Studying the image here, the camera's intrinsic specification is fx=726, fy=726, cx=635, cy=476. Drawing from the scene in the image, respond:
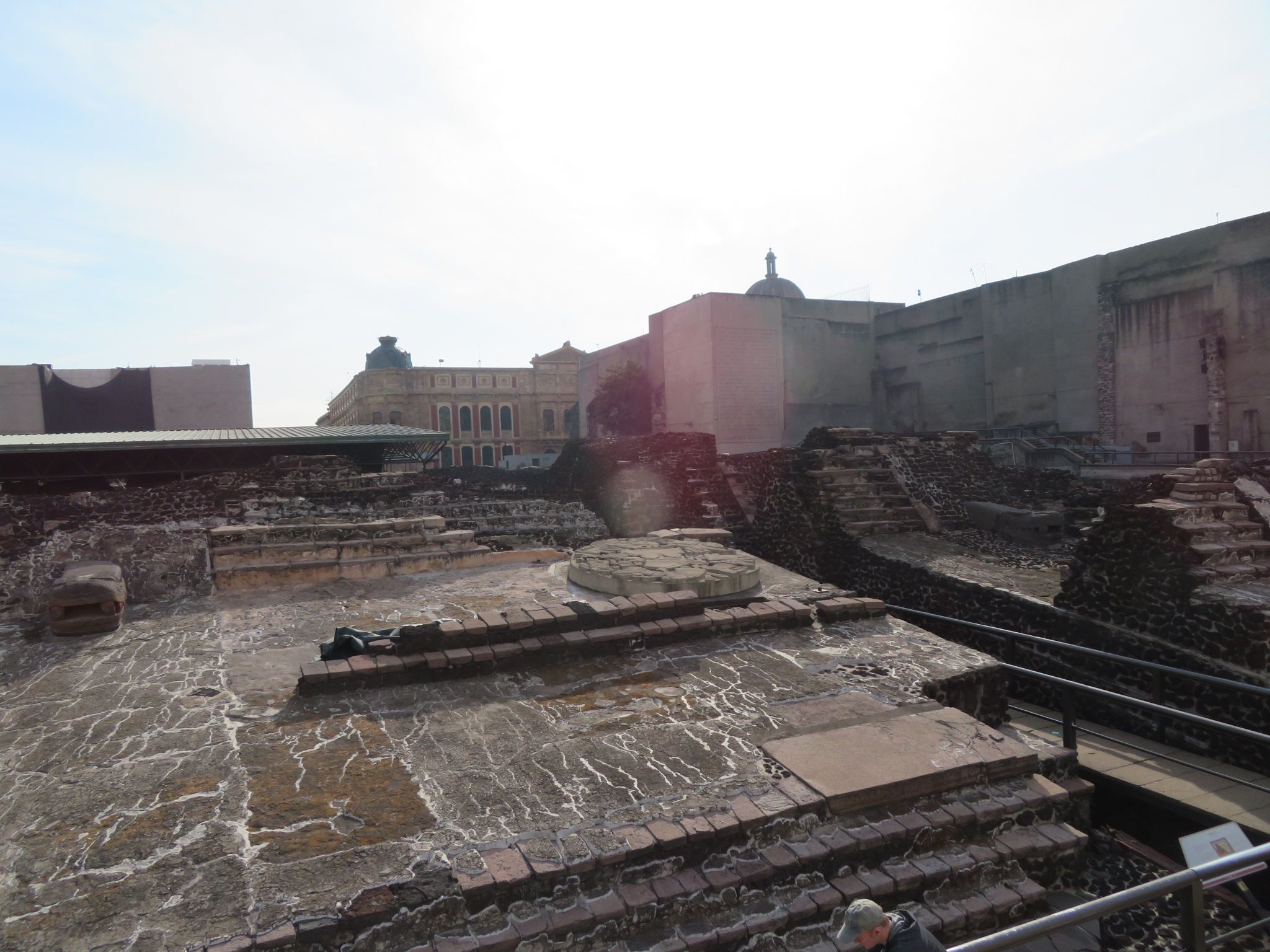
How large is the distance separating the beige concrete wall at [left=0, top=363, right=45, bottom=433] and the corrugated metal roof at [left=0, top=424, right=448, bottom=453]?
10817mm

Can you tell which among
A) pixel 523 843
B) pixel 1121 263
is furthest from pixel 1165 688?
pixel 1121 263

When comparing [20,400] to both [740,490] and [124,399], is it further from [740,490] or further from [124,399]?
[740,490]

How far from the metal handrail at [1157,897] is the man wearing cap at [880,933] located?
0.96 ft

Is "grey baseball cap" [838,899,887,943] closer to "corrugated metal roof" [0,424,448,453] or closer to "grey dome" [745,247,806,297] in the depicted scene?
"corrugated metal roof" [0,424,448,453]

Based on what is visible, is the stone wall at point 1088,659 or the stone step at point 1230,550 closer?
the stone wall at point 1088,659

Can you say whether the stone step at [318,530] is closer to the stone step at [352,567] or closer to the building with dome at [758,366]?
the stone step at [352,567]

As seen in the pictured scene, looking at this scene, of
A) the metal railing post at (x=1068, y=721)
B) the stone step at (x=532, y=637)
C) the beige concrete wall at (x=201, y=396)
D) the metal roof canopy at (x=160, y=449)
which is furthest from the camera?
the beige concrete wall at (x=201, y=396)

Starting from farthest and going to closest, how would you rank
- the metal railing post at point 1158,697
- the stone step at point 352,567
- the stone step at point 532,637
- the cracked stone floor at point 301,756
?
the stone step at point 352,567
the metal railing post at point 1158,697
the stone step at point 532,637
the cracked stone floor at point 301,756

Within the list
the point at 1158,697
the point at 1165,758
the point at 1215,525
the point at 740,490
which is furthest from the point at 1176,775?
the point at 740,490

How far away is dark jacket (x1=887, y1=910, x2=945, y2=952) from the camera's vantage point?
1987mm

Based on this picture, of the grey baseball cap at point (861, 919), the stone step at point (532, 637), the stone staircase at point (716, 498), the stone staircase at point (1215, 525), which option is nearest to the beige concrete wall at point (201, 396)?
the stone staircase at point (716, 498)

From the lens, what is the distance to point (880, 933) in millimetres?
2025

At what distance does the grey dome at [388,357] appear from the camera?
45.6 m

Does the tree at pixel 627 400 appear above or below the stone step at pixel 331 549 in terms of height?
above
